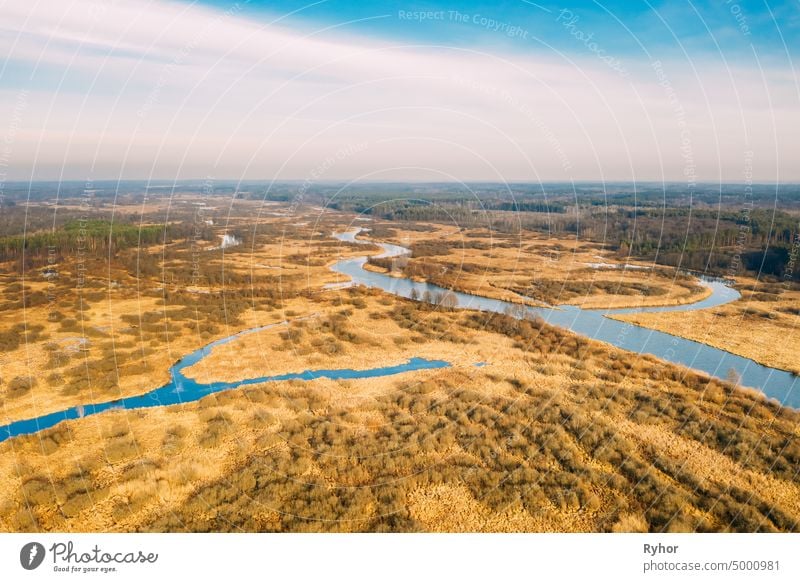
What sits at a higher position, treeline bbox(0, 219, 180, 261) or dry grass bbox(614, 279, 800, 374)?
treeline bbox(0, 219, 180, 261)

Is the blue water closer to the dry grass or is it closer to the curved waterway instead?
the curved waterway

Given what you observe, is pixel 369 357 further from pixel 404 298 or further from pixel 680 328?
pixel 680 328

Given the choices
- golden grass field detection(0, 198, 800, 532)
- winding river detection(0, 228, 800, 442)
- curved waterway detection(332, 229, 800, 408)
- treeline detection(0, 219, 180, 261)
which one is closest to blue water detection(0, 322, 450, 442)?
winding river detection(0, 228, 800, 442)

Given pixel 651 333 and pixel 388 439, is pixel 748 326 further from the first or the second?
pixel 388 439

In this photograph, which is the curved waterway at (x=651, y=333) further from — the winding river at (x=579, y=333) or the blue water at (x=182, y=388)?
the blue water at (x=182, y=388)

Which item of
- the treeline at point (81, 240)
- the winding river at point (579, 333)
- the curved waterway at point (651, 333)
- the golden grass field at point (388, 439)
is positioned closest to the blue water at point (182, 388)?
the winding river at point (579, 333)

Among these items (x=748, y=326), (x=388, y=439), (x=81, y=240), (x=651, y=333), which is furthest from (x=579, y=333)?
(x=81, y=240)

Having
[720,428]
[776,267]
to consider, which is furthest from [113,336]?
[776,267]
